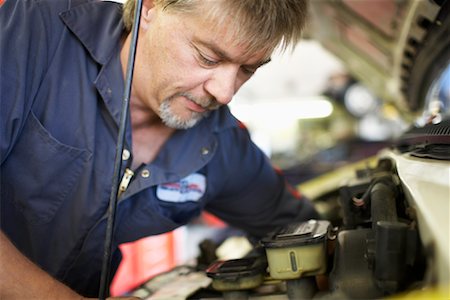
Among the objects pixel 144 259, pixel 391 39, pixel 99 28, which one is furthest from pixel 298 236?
pixel 144 259

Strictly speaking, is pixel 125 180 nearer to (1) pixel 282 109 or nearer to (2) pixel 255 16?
(2) pixel 255 16

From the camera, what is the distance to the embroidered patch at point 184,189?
116cm

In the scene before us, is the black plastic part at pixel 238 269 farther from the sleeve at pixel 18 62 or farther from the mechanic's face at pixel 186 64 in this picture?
the sleeve at pixel 18 62

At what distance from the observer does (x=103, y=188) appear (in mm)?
1054

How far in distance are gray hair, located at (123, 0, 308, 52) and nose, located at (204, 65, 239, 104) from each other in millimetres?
60

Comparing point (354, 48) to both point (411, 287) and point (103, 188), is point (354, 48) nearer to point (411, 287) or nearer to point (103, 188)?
point (103, 188)

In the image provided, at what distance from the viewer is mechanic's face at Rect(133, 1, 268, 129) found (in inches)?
34.4

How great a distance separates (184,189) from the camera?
1209mm

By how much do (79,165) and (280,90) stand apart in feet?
22.6

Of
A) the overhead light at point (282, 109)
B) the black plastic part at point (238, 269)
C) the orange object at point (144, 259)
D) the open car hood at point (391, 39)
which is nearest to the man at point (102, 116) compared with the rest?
the black plastic part at point (238, 269)

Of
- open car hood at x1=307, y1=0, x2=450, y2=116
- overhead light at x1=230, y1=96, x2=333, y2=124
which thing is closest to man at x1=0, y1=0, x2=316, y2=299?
open car hood at x1=307, y1=0, x2=450, y2=116

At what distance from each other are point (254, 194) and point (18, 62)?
2.59 ft

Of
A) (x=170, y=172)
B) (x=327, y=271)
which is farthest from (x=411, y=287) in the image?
(x=170, y=172)

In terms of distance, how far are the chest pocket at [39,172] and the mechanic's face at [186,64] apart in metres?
0.23
